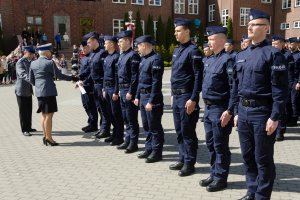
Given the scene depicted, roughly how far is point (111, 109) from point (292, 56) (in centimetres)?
452

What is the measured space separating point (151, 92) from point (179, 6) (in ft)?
113

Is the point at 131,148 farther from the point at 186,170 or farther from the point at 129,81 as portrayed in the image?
the point at 186,170

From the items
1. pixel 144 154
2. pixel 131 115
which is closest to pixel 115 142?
pixel 131 115

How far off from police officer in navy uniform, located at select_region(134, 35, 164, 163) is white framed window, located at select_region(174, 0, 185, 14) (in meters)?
33.4

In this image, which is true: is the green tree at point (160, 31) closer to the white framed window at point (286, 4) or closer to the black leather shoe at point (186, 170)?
the white framed window at point (286, 4)

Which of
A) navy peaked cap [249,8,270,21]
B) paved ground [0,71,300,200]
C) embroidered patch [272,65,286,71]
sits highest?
navy peaked cap [249,8,270,21]

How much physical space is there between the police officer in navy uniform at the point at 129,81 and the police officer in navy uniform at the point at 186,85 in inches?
49.4

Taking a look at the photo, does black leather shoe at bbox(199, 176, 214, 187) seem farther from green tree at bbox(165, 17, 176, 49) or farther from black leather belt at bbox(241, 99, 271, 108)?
green tree at bbox(165, 17, 176, 49)

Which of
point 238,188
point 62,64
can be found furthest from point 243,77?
point 62,64

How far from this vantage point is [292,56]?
7.54 metres

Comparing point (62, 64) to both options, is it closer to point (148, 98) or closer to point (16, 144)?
point (16, 144)

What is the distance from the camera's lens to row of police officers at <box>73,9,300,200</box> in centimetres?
372

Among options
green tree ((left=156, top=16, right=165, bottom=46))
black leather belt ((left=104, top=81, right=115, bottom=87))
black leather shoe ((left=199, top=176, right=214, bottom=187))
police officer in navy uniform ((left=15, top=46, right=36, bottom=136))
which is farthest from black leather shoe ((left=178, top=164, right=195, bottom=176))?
green tree ((left=156, top=16, right=165, bottom=46))

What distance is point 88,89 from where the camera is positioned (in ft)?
27.5
